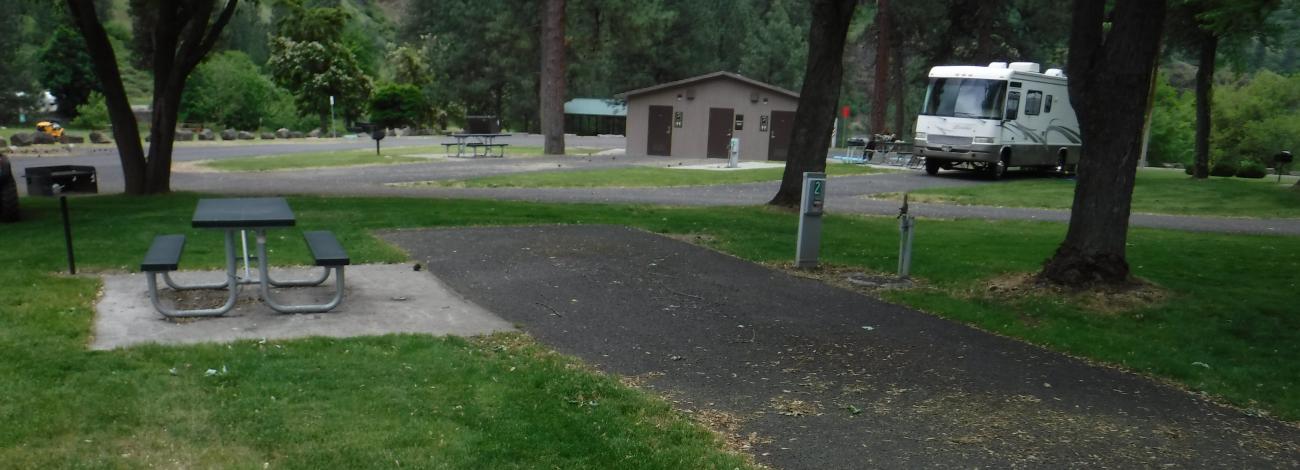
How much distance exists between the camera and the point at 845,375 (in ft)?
19.3

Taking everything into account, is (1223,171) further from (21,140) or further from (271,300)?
(21,140)

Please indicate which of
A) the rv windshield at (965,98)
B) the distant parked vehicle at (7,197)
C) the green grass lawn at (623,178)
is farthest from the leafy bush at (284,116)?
the distant parked vehicle at (7,197)

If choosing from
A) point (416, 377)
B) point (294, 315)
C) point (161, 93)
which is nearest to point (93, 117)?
point (161, 93)

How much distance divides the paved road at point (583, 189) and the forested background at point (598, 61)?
61.2ft

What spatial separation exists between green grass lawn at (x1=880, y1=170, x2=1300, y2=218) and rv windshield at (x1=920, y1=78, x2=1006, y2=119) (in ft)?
8.21

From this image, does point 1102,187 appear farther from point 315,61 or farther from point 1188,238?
point 315,61

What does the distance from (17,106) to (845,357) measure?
65.0 m

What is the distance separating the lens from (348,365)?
5562 millimetres

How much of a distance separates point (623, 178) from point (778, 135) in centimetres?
1322

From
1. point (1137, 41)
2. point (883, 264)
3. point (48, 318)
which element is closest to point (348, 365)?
point (48, 318)

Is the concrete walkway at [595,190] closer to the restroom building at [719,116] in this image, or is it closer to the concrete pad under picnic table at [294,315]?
the restroom building at [719,116]

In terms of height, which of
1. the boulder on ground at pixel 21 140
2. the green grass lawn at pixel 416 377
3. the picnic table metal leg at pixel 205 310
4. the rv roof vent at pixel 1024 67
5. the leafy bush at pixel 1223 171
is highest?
the rv roof vent at pixel 1024 67

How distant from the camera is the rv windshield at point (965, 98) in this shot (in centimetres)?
2508

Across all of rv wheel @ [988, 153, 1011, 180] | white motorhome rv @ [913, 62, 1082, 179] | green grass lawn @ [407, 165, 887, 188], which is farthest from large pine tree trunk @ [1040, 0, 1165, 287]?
rv wheel @ [988, 153, 1011, 180]
